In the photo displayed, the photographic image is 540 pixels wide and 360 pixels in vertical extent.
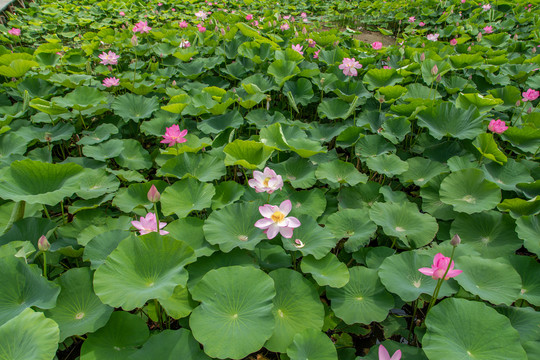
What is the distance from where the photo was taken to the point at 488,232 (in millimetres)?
1649

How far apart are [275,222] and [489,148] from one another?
136 cm

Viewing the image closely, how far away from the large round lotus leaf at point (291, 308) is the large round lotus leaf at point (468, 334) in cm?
37

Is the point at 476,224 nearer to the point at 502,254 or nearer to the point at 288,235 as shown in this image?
→ the point at 502,254

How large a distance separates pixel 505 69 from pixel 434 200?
190 centimetres

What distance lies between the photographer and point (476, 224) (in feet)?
5.45

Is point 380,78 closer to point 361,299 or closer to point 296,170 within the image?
point 296,170

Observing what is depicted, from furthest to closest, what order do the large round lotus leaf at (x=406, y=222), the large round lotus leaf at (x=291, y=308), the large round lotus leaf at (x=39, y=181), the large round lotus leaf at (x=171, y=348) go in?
the large round lotus leaf at (x=406, y=222) < the large round lotus leaf at (x=39, y=181) < the large round lotus leaf at (x=291, y=308) < the large round lotus leaf at (x=171, y=348)

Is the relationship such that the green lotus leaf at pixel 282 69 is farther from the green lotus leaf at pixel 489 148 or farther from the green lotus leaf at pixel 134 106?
the green lotus leaf at pixel 489 148

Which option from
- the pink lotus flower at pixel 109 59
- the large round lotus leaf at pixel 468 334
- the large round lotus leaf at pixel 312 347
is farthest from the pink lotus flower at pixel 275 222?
the pink lotus flower at pixel 109 59

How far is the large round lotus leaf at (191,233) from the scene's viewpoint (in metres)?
1.46

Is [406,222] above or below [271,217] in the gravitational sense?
below

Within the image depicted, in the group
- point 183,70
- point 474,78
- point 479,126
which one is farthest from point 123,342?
point 474,78

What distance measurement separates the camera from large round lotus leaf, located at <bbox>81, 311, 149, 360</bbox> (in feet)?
3.68

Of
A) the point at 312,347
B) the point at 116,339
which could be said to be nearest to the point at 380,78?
the point at 312,347
